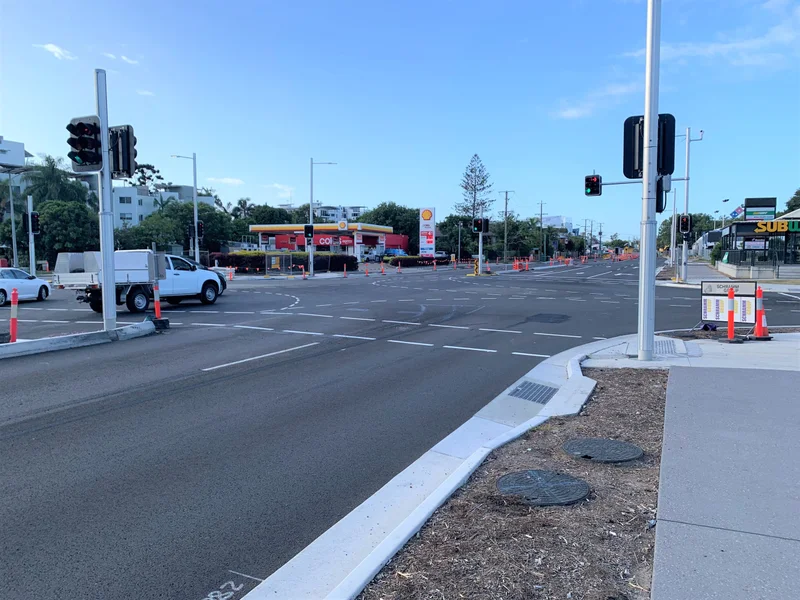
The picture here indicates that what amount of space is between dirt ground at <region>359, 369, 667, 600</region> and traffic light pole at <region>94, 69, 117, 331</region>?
10713 millimetres

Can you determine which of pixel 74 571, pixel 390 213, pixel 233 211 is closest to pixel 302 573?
pixel 74 571

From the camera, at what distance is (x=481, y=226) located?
149ft

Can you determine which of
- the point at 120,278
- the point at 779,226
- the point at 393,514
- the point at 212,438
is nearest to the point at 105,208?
the point at 120,278

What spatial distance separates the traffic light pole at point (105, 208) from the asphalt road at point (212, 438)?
1.03 m

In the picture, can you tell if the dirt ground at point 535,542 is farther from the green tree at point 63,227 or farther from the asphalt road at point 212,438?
the green tree at point 63,227

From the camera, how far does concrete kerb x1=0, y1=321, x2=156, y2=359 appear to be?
1127cm

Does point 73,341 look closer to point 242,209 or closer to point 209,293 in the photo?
point 209,293

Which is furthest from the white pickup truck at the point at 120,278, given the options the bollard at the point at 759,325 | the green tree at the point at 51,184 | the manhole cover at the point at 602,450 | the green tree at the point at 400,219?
the green tree at the point at 400,219

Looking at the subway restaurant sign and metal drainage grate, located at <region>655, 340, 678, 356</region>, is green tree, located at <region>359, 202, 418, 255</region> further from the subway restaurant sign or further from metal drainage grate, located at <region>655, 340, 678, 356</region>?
metal drainage grate, located at <region>655, 340, 678, 356</region>

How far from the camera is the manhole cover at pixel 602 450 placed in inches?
214

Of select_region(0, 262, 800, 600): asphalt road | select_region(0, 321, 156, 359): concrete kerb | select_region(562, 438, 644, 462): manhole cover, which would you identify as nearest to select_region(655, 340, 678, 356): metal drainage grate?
select_region(0, 262, 800, 600): asphalt road

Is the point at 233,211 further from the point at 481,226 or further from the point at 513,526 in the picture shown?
the point at 513,526

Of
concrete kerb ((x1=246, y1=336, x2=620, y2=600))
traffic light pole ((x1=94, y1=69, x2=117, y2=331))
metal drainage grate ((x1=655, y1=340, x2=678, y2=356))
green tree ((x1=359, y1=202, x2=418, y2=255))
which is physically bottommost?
concrete kerb ((x1=246, y1=336, x2=620, y2=600))

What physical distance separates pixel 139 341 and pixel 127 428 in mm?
7118
